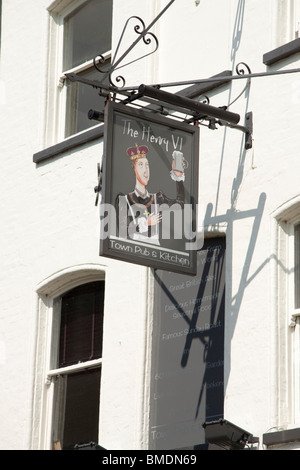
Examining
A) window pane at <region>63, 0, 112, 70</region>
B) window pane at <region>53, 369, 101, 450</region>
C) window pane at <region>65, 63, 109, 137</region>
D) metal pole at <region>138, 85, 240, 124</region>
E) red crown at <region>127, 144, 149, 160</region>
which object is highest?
window pane at <region>63, 0, 112, 70</region>

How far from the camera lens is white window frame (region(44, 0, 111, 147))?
14742mm

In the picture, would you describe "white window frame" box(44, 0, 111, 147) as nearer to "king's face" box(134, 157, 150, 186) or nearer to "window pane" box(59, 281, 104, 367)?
"window pane" box(59, 281, 104, 367)

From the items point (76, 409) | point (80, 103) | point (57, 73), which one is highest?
point (57, 73)

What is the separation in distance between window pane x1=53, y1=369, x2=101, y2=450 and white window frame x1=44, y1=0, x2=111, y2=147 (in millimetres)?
3095

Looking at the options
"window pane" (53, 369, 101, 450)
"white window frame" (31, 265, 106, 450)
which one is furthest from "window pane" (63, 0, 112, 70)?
"window pane" (53, 369, 101, 450)

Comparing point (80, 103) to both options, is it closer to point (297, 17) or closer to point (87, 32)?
point (87, 32)

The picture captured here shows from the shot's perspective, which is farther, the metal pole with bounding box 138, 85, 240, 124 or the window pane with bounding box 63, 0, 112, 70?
the window pane with bounding box 63, 0, 112, 70

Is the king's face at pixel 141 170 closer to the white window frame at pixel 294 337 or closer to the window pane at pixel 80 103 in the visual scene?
the white window frame at pixel 294 337

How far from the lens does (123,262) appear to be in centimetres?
1296

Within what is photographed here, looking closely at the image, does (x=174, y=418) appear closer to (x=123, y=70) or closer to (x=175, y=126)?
(x=175, y=126)

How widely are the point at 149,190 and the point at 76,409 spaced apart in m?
3.40

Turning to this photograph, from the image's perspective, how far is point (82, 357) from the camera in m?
13.5

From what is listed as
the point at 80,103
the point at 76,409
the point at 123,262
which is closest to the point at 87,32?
the point at 80,103
